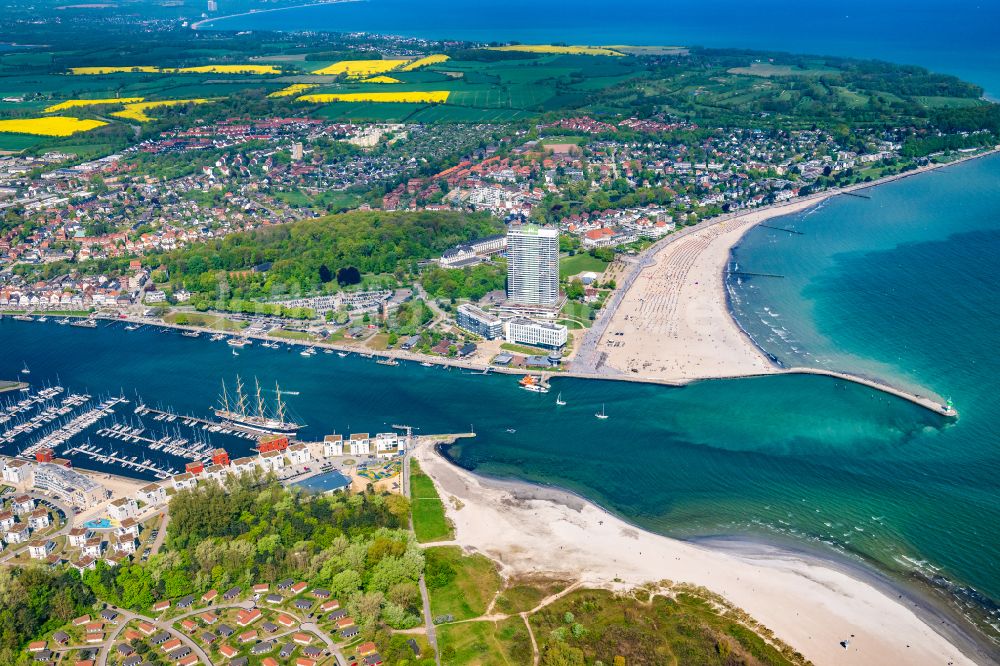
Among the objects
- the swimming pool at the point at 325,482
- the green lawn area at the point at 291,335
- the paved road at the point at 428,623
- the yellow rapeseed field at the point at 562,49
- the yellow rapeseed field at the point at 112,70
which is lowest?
the paved road at the point at 428,623

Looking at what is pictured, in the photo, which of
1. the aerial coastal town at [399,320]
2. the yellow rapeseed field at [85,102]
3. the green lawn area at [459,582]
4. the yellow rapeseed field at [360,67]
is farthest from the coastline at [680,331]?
the yellow rapeseed field at [85,102]

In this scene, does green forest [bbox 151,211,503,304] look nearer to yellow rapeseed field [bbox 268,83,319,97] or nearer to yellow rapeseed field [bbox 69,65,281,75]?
yellow rapeseed field [bbox 268,83,319,97]

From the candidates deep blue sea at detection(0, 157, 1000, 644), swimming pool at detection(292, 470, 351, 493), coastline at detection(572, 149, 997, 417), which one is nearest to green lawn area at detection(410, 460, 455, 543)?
deep blue sea at detection(0, 157, 1000, 644)

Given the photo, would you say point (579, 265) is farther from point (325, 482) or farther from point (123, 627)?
point (123, 627)

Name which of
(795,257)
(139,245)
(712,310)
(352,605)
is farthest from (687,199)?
(352,605)

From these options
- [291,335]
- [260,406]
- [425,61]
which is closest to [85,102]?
[425,61]

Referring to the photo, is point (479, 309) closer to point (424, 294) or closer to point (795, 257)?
point (424, 294)

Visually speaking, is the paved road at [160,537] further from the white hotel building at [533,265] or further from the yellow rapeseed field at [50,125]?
the yellow rapeseed field at [50,125]
